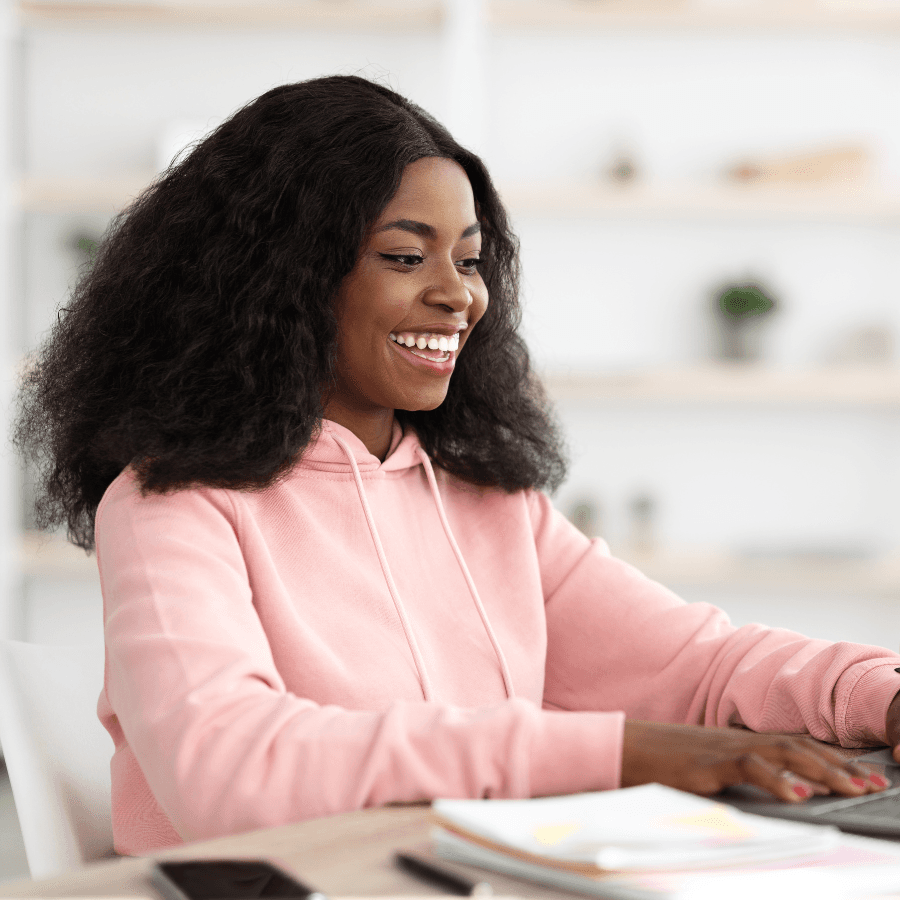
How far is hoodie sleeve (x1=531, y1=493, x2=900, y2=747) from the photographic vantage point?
3.68ft

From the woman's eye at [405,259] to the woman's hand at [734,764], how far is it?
2.10 ft

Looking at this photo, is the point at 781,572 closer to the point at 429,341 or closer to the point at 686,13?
the point at 686,13

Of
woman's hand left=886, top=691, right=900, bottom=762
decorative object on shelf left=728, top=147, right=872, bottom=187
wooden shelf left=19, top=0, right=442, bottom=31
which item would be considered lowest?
woman's hand left=886, top=691, right=900, bottom=762

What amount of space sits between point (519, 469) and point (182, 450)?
0.50 meters

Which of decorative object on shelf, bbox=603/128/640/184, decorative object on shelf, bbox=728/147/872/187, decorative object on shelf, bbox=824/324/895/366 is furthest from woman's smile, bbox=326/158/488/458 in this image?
decorative object on shelf, bbox=824/324/895/366

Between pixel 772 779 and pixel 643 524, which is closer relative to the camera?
pixel 772 779

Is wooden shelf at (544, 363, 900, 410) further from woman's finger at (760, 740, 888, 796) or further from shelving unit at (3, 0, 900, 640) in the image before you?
woman's finger at (760, 740, 888, 796)

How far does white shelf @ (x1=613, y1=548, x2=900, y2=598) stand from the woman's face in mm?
2126

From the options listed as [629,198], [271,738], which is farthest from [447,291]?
[629,198]

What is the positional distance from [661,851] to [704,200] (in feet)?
9.80

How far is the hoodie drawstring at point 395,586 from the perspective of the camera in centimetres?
120

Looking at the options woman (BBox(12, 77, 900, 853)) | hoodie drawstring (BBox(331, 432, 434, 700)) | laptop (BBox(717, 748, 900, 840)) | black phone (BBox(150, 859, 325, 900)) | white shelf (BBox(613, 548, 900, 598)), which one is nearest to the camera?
black phone (BBox(150, 859, 325, 900))

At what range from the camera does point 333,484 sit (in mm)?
1276

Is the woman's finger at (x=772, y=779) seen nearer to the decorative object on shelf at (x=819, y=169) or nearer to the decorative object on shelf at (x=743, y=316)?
the decorative object on shelf at (x=743, y=316)
